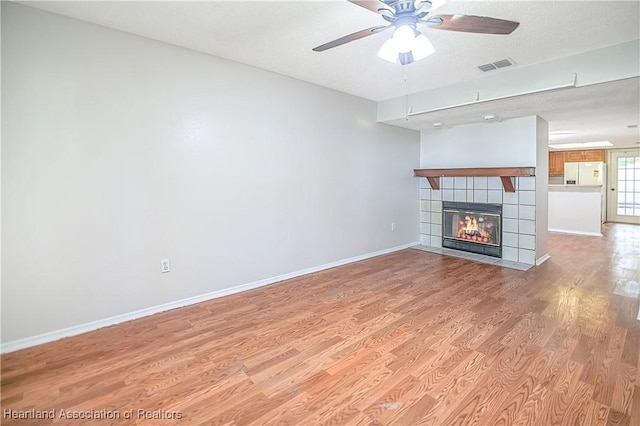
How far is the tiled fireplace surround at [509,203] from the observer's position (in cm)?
430

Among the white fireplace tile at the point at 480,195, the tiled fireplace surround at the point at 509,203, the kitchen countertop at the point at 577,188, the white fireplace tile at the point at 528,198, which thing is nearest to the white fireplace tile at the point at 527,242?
the tiled fireplace surround at the point at 509,203

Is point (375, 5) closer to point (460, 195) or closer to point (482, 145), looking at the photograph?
point (482, 145)

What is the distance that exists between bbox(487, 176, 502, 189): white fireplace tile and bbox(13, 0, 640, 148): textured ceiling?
1786mm

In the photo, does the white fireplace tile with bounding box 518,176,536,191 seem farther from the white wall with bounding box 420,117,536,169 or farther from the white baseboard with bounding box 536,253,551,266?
the white baseboard with bounding box 536,253,551,266

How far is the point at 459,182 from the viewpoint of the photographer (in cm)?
507

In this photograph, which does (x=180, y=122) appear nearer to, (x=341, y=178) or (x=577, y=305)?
(x=341, y=178)

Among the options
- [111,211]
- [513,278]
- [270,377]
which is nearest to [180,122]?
[111,211]

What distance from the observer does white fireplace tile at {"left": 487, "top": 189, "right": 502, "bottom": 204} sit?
15.1 ft

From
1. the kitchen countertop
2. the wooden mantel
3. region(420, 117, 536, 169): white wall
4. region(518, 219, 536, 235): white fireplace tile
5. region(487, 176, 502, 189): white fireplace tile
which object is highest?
region(420, 117, 536, 169): white wall

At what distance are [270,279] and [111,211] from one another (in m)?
1.70

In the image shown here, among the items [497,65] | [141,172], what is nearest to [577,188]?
[497,65]

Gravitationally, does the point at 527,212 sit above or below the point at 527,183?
below

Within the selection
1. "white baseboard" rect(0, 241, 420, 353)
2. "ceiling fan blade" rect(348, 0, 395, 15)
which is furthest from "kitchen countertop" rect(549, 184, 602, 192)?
"ceiling fan blade" rect(348, 0, 395, 15)

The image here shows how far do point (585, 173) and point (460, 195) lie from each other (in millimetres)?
5733
